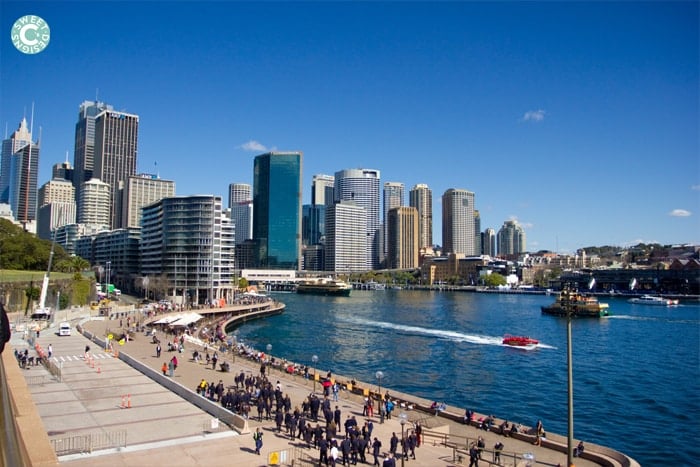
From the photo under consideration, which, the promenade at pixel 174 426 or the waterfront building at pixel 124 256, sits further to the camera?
the waterfront building at pixel 124 256

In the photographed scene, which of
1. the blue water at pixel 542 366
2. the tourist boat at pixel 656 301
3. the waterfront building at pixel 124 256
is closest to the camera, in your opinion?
the blue water at pixel 542 366

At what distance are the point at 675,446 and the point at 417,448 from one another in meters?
20.2

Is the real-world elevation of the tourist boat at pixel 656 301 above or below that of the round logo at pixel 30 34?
below

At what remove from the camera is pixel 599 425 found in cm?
3816

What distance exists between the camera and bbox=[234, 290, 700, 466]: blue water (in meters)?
38.5

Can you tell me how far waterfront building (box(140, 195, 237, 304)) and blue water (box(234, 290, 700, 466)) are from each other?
3037 cm

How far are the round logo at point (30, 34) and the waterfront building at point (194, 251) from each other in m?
122

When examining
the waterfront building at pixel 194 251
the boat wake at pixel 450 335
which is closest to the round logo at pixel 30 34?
the boat wake at pixel 450 335

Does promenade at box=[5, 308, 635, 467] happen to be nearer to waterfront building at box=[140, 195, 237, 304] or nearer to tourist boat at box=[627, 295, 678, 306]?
waterfront building at box=[140, 195, 237, 304]

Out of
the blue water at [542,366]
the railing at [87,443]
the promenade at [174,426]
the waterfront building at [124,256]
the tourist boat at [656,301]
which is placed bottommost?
the blue water at [542,366]

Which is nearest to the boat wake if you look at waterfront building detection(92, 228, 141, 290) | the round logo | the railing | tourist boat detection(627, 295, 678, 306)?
the railing

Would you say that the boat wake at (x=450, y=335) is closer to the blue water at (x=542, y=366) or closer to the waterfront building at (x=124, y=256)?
the blue water at (x=542, y=366)

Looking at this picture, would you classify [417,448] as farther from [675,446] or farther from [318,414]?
[675,446]

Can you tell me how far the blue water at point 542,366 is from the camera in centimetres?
3853
